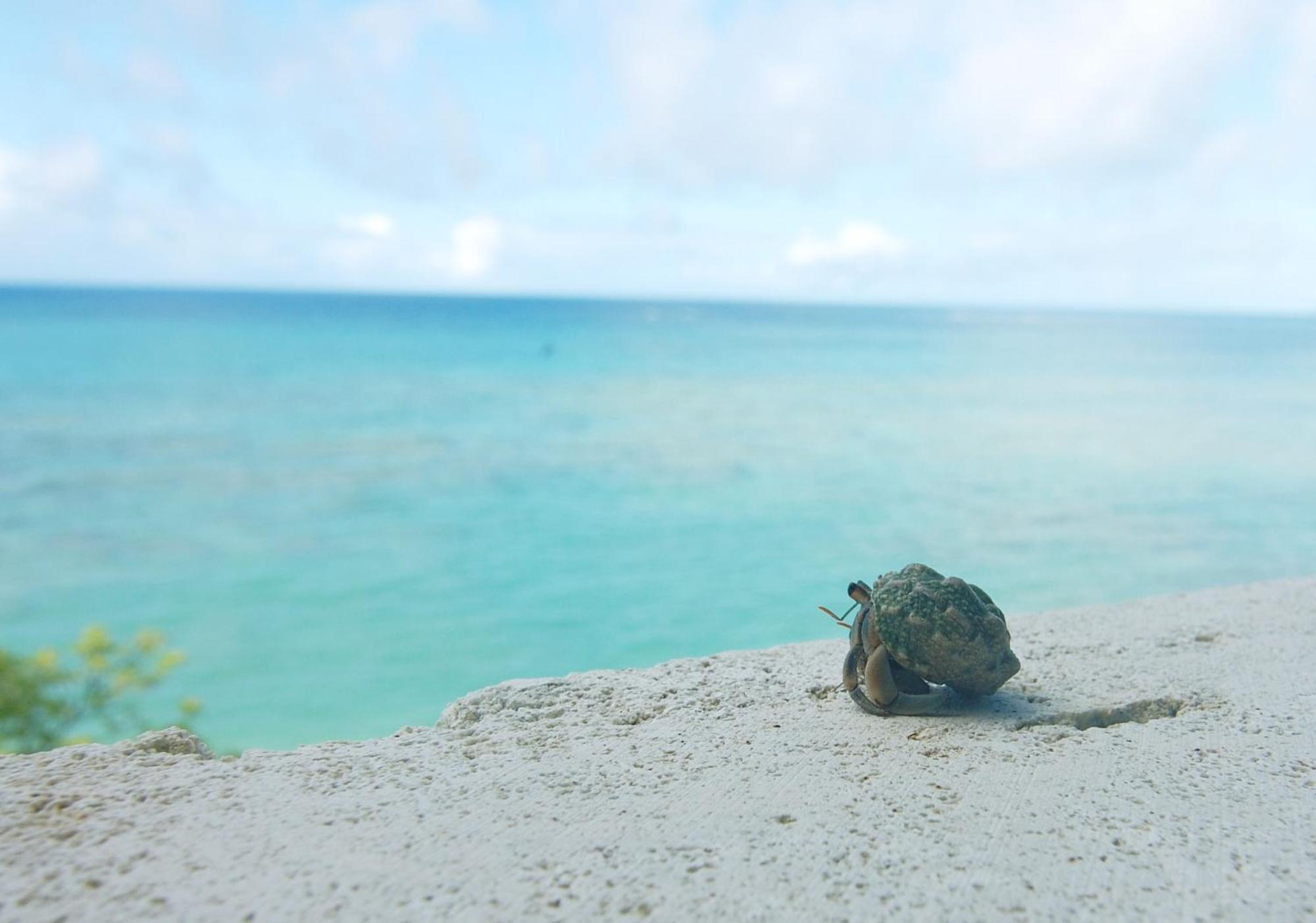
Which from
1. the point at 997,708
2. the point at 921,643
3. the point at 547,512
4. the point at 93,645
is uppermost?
the point at 921,643

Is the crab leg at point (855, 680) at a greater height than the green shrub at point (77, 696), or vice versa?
the crab leg at point (855, 680)

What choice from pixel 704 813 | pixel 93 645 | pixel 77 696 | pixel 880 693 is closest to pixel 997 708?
pixel 880 693

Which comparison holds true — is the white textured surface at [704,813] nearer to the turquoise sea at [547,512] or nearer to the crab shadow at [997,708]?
the crab shadow at [997,708]

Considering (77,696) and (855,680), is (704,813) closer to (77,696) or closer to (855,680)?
(855,680)

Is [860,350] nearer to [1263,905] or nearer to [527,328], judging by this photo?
[527,328]

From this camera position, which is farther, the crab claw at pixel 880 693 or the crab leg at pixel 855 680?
the crab leg at pixel 855 680

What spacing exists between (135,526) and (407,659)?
8.03 m

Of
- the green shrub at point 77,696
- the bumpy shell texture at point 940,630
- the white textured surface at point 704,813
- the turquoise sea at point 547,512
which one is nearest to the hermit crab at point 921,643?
the bumpy shell texture at point 940,630

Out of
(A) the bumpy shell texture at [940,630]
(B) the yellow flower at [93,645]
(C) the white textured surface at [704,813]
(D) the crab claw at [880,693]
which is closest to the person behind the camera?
(C) the white textured surface at [704,813]

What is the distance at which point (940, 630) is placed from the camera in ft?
10.7

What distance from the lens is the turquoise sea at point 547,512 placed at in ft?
38.2

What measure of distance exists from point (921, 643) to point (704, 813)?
100 centimetres

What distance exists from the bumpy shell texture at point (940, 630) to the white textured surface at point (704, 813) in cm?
21

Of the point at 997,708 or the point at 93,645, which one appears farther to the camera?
the point at 93,645
